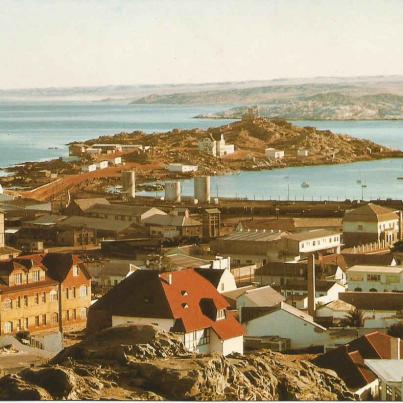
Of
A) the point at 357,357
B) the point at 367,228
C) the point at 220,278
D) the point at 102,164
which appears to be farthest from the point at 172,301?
the point at 102,164

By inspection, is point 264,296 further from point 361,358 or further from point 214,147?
point 214,147

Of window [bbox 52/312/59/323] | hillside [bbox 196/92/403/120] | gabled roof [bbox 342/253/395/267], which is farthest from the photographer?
hillside [bbox 196/92/403/120]

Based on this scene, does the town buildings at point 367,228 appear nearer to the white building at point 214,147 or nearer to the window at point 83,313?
the window at point 83,313

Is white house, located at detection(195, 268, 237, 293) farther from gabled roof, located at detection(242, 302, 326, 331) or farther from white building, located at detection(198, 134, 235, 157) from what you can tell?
white building, located at detection(198, 134, 235, 157)

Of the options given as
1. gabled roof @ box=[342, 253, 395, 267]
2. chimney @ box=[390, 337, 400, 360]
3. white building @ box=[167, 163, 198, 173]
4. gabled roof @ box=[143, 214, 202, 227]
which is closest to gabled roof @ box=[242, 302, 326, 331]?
chimney @ box=[390, 337, 400, 360]

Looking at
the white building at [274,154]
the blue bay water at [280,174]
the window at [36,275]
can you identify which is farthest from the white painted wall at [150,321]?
the white building at [274,154]

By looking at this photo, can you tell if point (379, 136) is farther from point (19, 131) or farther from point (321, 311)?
point (321, 311)
